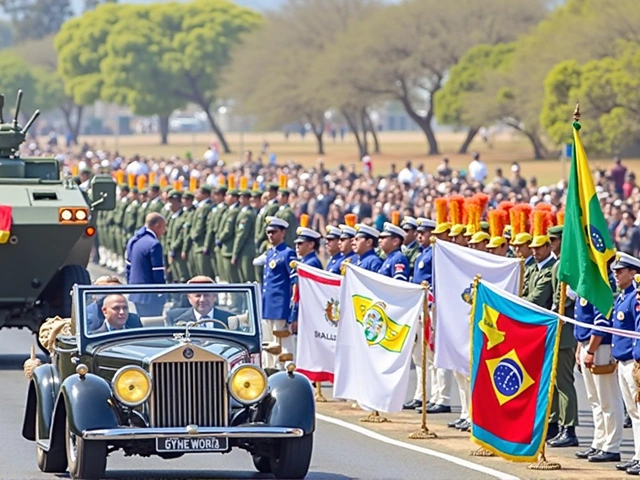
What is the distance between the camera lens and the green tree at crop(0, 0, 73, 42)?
191375mm

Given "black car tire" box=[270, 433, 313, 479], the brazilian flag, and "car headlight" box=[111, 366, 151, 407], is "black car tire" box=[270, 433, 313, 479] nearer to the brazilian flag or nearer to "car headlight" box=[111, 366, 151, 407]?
"car headlight" box=[111, 366, 151, 407]

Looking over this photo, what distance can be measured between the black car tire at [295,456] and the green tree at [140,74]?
92595mm

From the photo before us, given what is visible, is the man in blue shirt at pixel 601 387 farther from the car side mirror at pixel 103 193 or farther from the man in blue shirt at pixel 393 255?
the car side mirror at pixel 103 193

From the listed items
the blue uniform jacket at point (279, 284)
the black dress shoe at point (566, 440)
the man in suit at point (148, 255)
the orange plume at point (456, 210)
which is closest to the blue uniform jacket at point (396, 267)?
the orange plume at point (456, 210)

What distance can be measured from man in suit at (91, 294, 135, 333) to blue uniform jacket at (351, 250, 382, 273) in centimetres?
519

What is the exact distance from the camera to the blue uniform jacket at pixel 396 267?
17062 mm

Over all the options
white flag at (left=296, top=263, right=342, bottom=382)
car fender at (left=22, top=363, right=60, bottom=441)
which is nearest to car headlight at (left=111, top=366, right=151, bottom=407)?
car fender at (left=22, top=363, right=60, bottom=441)

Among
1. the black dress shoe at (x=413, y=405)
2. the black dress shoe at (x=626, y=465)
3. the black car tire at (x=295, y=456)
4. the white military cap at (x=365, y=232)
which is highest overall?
the white military cap at (x=365, y=232)

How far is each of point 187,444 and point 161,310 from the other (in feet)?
4.68

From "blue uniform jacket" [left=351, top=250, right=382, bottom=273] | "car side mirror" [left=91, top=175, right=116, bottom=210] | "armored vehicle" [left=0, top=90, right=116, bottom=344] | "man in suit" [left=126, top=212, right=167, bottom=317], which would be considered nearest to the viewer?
"blue uniform jacket" [left=351, top=250, right=382, bottom=273]

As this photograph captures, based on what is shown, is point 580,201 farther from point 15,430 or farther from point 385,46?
point 385,46

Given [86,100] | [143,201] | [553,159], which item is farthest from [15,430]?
[86,100]

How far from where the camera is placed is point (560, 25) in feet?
214

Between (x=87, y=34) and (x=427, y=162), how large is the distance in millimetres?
41539
